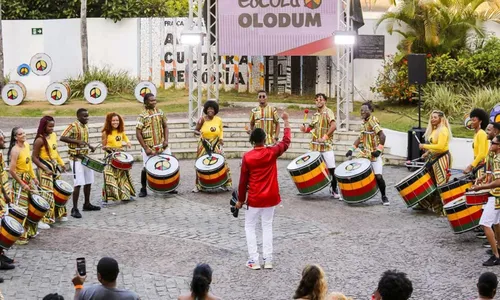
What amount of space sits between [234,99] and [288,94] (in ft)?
5.47

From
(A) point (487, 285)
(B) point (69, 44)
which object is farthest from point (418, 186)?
(B) point (69, 44)

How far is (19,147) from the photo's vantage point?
42.8 feet

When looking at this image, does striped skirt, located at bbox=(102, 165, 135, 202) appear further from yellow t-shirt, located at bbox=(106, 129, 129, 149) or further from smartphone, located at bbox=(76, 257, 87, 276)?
smartphone, located at bbox=(76, 257, 87, 276)

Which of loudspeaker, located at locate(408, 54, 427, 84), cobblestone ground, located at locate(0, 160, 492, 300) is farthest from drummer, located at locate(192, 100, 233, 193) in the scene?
loudspeaker, located at locate(408, 54, 427, 84)

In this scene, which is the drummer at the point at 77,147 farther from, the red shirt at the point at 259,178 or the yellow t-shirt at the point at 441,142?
the yellow t-shirt at the point at 441,142

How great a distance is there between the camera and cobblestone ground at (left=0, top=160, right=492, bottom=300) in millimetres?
11250

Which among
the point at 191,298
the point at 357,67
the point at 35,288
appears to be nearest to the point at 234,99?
the point at 357,67

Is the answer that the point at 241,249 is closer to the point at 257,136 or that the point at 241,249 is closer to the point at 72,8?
the point at 257,136

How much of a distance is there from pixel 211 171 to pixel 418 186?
361 centimetres

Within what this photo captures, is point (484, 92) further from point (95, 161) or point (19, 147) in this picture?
point (19, 147)

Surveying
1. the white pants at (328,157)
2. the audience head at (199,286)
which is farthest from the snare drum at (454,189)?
the audience head at (199,286)

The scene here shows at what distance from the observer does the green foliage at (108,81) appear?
27141 millimetres

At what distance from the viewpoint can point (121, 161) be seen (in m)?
15.7

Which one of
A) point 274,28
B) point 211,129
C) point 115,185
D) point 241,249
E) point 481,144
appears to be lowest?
point 241,249
